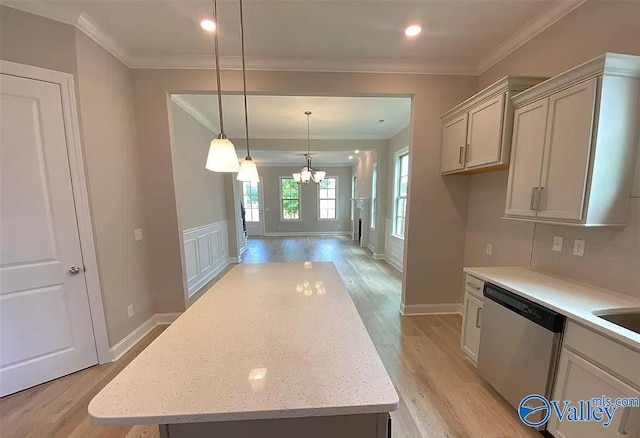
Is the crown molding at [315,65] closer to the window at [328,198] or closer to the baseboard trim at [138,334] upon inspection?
the baseboard trim at [138,334]

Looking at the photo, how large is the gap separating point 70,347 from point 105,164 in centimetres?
160

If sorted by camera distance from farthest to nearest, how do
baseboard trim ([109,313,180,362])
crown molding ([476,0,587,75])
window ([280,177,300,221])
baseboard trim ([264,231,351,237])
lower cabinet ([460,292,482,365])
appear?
baseboard trim ([264,231,351,237]), window ([280,177,300,221]), baseboard trim ([109,313,180,362]), lower cabinet ([460,292,482,365]), crown molding ([476,0,587,75])

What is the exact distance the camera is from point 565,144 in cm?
164

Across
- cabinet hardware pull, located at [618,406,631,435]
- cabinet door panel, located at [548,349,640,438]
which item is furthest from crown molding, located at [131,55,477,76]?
cabinet hardware pull, located at [618,406,631,435]

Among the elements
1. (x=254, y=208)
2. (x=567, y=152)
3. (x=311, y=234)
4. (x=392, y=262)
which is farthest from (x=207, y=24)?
(x=311, y=234)

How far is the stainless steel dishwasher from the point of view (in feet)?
4.83

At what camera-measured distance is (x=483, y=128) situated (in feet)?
7.39

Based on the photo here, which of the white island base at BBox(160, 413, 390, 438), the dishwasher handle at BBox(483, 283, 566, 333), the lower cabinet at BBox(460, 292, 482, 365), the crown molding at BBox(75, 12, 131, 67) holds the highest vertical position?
the crown molding at BBox(75, 12, 131, 67)

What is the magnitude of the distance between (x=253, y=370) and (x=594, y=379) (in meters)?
1.69

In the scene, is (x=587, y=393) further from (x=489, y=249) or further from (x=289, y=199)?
(x=289, y=199)

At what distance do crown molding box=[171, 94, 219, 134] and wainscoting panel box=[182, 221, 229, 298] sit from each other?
1.83 meters

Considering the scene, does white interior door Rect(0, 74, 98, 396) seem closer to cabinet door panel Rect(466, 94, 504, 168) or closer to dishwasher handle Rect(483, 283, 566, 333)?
dishwasher handle Rect(483, 283, 566, 333)

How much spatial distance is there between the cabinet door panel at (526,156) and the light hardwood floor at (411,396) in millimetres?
1445

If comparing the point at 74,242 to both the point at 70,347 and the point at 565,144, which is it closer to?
the point at 70,347
